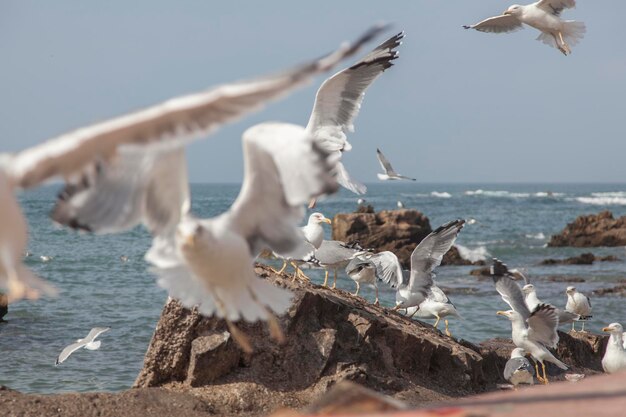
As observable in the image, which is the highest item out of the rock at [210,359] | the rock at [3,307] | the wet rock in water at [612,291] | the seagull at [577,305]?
the rock at [210,359]

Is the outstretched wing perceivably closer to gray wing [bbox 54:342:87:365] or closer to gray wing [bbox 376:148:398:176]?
gray wing [bbox 54:342:87:365]

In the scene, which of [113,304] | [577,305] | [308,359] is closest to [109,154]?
[308,359]

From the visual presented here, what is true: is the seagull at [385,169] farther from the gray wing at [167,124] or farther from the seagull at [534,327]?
the gray wing at [167,124]

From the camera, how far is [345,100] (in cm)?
848

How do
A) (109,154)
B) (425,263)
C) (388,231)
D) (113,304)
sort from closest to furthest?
(109,154)
(425,263)
(113,304)
(388,231)

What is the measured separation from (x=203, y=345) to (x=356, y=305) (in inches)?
60.2

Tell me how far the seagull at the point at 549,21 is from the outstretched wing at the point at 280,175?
260 inches

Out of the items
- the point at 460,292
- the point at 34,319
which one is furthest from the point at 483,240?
the point at 34,319

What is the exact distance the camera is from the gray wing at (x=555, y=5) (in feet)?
33.4

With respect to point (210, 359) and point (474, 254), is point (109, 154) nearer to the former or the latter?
point (210, 359)

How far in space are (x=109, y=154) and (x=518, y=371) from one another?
4.90m

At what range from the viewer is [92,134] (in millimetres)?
3512

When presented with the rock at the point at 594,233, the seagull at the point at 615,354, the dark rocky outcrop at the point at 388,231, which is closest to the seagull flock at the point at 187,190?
the seagull at the point at 615,354

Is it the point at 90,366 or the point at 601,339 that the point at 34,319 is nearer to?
the point at 90,366
